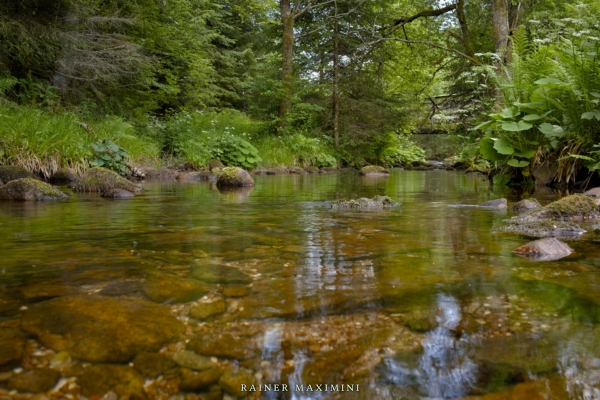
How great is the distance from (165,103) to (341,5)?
7525mm

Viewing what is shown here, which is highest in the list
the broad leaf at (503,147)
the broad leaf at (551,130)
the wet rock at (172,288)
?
the broad leaf at (551,130)

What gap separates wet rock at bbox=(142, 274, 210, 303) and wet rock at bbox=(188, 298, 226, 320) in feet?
0.26

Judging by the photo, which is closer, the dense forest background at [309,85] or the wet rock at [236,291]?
the wet rock at [236,291]

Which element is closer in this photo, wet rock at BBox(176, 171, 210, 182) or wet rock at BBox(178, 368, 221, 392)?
wet rock at BBox(178, 368, 221, 392)

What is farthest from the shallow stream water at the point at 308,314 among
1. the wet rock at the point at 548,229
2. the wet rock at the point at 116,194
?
the wet rock at the point at 116,194

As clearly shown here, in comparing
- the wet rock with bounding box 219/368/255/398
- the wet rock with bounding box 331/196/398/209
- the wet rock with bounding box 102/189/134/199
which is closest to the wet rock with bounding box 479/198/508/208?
the wet rock with bounding box 331/196/398/209

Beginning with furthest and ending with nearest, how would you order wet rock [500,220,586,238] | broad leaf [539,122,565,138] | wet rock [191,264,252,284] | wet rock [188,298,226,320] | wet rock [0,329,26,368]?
broad leaf [539,122,565,138], wet rock [500,220,586,238], wet rock [191,264,252,284], wet rock [188,298,226,320], wet rock [0,329,26,368]

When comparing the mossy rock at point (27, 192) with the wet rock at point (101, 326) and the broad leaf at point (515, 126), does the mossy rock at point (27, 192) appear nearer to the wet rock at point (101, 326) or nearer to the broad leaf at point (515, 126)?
the wet rock at point (101, 326)

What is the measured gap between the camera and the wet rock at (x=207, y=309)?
4.82 feet

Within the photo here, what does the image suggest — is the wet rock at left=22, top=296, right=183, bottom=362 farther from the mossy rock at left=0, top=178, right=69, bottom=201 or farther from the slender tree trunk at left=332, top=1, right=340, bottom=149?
the slender tree trunk at left=332, top=1, right=340, bottom=149

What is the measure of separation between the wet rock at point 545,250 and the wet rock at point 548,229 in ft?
1.69

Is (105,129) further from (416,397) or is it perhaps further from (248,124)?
(416,397)

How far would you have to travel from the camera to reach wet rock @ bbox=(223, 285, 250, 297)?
1671 millimetres

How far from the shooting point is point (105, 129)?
365 inches
